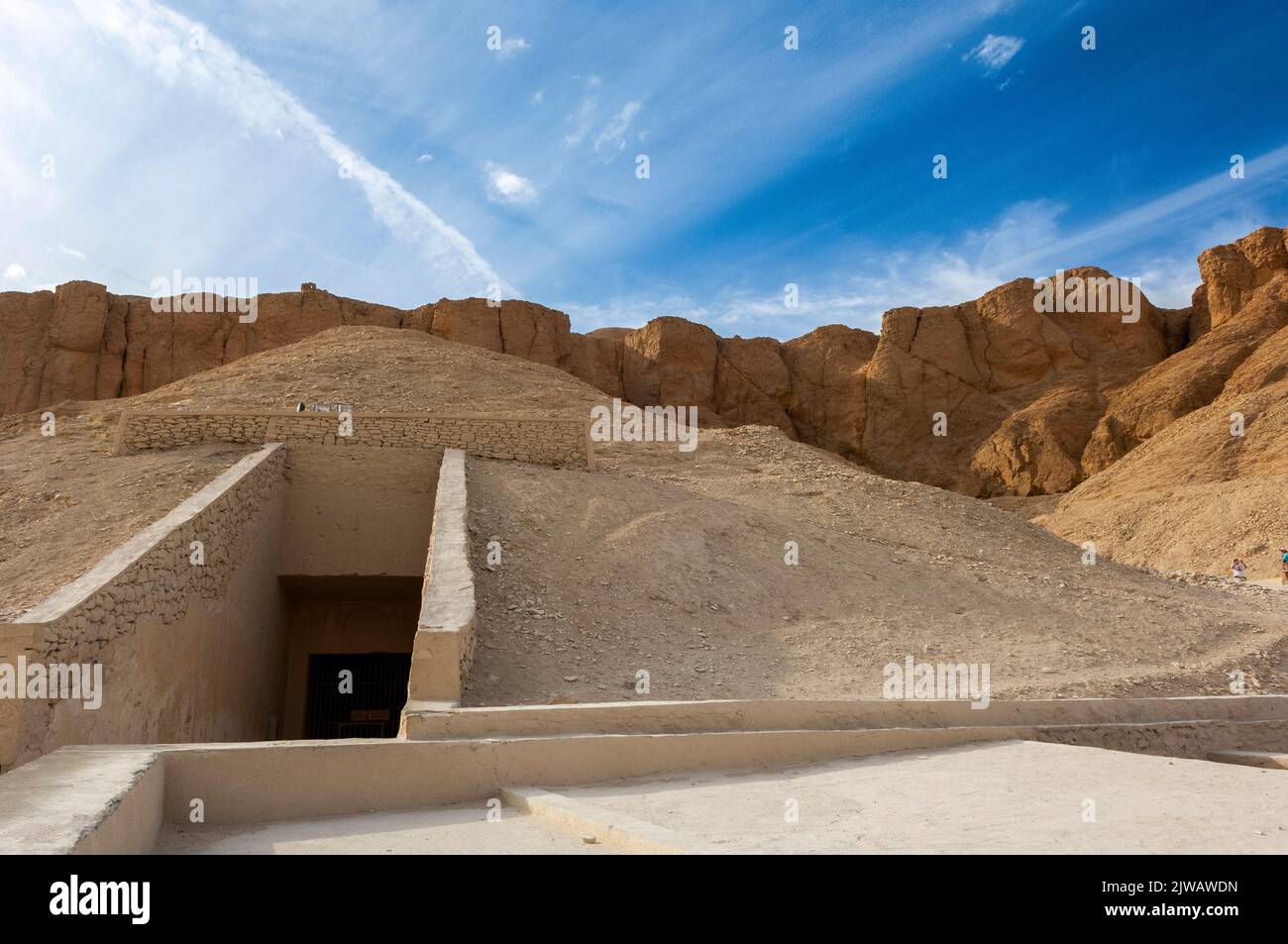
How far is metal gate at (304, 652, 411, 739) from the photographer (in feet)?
44.8

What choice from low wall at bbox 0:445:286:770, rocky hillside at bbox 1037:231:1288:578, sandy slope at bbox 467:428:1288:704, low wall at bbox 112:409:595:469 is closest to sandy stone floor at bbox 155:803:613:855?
low wall at bbox 0:445:286:770

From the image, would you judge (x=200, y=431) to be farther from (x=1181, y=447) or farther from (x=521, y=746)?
(x=1181, y=447)

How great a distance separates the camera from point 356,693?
1398 cm

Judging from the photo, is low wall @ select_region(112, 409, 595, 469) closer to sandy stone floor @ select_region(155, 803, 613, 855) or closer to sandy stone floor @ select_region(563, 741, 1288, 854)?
sandy stone floor @ select_region(563, 741, 1288, 854)

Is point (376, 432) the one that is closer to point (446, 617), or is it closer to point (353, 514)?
point (353, 514)

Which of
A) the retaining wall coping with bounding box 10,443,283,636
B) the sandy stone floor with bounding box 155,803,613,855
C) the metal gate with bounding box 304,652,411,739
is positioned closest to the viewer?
the sandy stone floor with bounding box 155,803,613,855

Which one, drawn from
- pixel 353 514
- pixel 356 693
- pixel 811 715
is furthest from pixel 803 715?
pixel 356 693

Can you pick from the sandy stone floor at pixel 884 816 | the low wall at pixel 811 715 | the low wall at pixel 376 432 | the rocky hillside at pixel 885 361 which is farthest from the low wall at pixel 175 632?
the rocky hillside at pixel 885 361

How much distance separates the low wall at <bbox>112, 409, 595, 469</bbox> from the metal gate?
337 centimetres

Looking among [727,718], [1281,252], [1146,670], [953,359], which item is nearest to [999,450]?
[953,359]

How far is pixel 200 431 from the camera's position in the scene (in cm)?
1327

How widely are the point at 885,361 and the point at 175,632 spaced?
3673 centimetres

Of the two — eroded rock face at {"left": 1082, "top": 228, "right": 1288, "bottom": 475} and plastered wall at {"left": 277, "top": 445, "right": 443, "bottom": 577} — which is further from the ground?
eroded rock face at {"left": 1082, "top": 228, "right": 1288, "bottom": 475}
